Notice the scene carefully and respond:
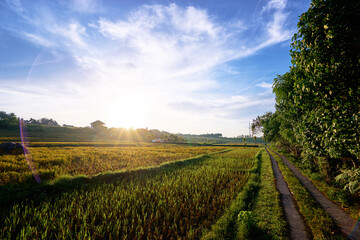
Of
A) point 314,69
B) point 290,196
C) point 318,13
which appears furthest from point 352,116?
point 290,196

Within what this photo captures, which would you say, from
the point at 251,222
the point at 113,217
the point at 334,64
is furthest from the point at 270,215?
the point at 113,217

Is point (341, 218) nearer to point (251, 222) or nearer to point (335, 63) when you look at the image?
point (251, 222)

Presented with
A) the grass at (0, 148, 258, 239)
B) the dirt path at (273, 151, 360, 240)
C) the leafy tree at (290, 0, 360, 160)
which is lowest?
the grass at (0, 148, 258, 239)

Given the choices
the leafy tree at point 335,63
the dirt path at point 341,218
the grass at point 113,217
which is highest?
the leafy tree at point 335,63

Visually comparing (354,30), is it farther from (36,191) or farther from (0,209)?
(36,191)

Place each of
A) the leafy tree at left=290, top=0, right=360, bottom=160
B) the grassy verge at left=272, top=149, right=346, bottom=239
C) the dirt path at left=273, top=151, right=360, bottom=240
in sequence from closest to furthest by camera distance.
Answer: the leafy tree at left=290, top=0, right=360, bottom=160, the grassy verge at left=272, top=149, right=346, bottom=239, the dirt path at left=273, top=151, right=360, bottom=240

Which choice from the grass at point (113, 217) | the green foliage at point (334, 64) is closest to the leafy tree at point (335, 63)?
the green foliage at point (334, 64)

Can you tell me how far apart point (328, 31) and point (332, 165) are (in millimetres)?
10628

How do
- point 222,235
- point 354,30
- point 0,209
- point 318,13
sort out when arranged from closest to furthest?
point 354,30 < point 222,235 < point 318,13 < point 0,209

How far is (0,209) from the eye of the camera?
590 centimetres

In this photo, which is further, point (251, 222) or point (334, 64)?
point (251, 222)

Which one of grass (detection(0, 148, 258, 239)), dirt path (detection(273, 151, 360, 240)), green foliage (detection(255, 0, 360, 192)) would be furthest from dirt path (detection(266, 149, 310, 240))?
green foliage (detection(255, 0, 360, 192))

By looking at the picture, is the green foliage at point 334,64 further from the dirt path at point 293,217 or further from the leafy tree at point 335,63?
the dirt path at point 293,217

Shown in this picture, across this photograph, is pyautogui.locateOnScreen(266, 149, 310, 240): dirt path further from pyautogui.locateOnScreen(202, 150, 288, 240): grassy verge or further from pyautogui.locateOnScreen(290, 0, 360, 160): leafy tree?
pyautogui.locateOnScreen(290, 0, 360, 160): leafy tree
